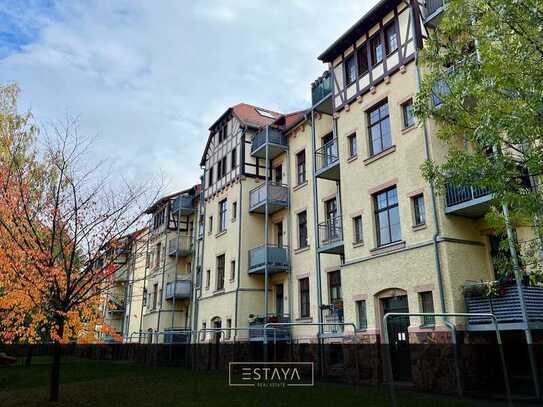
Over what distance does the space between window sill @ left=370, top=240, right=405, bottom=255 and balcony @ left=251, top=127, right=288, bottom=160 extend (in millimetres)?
9616

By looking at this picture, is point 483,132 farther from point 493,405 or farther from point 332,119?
point 332,119

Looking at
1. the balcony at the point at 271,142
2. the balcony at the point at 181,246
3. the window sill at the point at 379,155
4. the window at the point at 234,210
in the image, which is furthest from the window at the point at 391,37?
the balcony at the point at 181,246

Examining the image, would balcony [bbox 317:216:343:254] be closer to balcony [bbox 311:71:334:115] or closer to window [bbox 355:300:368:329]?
→ window [bbox 355:300:368:329]

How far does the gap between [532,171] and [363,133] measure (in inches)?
405

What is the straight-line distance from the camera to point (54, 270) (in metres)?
12.1

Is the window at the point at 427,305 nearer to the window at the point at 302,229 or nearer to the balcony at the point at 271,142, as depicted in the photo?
the window at the point at 302,229

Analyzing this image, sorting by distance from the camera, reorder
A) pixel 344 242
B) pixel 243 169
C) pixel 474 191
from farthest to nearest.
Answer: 1. pixel 243 169
2. pixel 344 242
3. pixel 474 191

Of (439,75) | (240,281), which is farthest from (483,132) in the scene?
(240,281)

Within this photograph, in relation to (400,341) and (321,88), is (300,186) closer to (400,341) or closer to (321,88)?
(321,88)

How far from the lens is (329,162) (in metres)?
19.7

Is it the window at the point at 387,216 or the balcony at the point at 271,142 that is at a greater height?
the balcony at the point at 271,142

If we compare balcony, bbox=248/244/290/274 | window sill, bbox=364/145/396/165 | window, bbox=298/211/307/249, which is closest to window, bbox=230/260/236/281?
balcony, bbox=248/244/290/274

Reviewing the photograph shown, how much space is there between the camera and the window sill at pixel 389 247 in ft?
49.4

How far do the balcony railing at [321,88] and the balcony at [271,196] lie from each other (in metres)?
4.78
